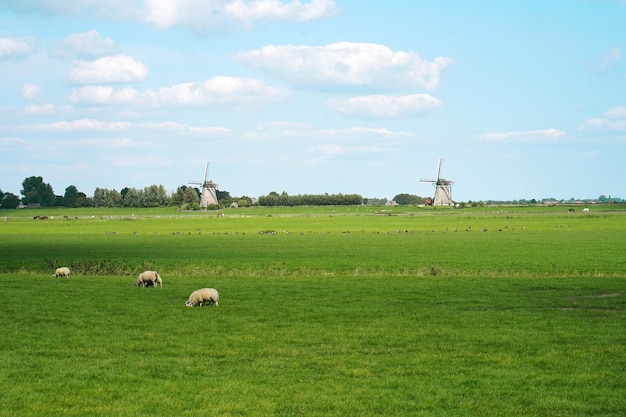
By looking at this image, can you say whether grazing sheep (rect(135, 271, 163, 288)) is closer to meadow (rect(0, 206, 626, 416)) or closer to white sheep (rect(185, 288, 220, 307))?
meadow (rect(0, 206, 626, 416))

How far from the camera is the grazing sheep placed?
99.2 feet

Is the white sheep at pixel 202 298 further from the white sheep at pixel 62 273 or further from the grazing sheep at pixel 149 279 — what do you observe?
the white sheep at pixel 62 273

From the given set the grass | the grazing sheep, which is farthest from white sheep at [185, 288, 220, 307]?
the grazing sheep

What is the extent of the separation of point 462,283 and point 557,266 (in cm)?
1278

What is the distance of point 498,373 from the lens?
1456 cm

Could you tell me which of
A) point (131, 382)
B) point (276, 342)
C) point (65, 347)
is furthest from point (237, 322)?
point (131, 382)

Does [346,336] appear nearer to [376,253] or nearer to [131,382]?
[131,382]

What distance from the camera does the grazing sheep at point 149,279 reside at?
99.2 feet

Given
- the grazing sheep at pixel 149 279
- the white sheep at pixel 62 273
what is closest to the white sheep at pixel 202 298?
the grazing sheep at pixel 149 279

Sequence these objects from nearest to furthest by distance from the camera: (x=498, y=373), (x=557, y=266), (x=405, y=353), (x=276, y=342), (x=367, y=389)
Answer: (x=367, y=389) < (x=498, y=373) < (x=405, y=353) < (x=276, y=342) < (x=557, y=266)

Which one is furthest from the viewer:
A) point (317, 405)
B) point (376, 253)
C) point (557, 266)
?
point (376, 253)

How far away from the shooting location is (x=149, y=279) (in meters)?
30.3

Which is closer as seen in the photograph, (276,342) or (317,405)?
(317,405)

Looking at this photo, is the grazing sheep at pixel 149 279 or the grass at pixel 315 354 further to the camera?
the grazing sheep at pixel 149 279
